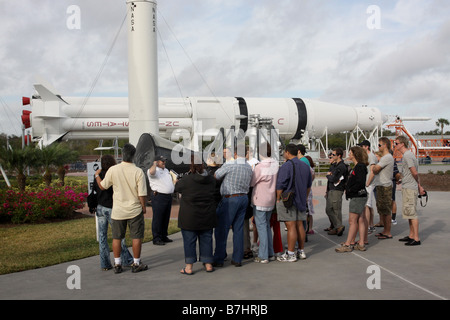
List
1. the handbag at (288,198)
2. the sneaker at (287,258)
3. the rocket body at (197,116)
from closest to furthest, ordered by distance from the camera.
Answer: the handbag at (288,198)
the sneaker at (287,258)
the rocket body at (197,116)

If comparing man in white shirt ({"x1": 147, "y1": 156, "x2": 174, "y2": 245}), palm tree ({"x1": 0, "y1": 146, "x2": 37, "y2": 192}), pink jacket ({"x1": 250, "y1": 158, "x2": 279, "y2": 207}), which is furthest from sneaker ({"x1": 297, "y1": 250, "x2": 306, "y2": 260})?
palm tree ({"x1": 0, "y1": 146, "x2": 37, "y2": 192})

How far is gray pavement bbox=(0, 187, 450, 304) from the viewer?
14.9 feet

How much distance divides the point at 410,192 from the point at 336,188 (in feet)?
4.60

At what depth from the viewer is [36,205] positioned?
10.4 metres

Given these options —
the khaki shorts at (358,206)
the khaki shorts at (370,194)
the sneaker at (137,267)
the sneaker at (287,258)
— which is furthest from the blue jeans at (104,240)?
the khaki shorts at (370,194)

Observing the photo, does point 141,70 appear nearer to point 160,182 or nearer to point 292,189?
point 160,182

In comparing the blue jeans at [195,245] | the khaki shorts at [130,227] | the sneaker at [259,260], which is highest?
the khaki shorts at [130,227]

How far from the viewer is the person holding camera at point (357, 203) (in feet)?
→ 21.9

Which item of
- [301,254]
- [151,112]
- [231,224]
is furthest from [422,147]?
[231,224]

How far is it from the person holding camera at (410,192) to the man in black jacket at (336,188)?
1119 millimetres

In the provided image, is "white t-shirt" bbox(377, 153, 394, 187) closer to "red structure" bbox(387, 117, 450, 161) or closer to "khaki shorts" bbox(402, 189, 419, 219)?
"khaki shorts" bbox(402, 189, 419, 219)

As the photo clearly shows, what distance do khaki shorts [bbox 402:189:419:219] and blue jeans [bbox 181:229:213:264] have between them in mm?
3510

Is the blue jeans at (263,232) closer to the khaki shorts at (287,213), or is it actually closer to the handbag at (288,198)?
the khaki shorts at (287,213)
